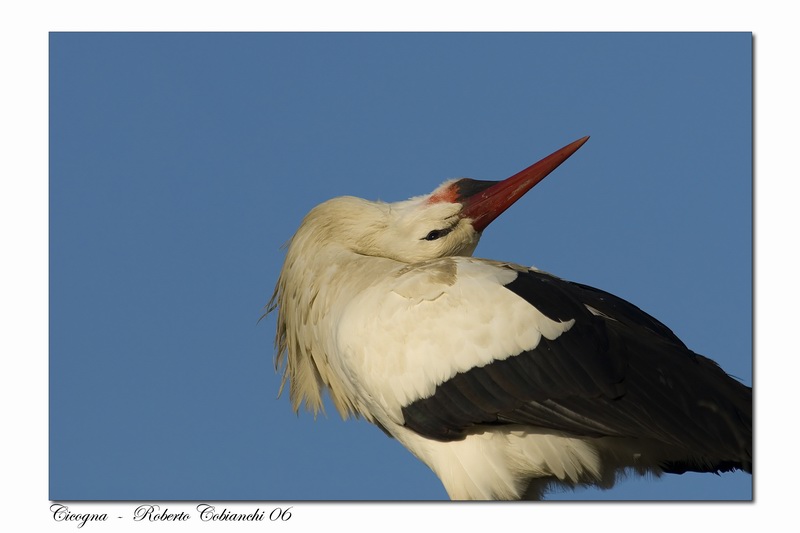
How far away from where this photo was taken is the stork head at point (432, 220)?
9.01m

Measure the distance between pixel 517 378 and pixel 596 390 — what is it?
44cm

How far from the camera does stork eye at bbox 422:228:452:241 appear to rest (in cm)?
902

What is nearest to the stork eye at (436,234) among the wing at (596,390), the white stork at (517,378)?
the white stork at (517,378)

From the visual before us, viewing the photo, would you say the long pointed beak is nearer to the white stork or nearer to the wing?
the white stork

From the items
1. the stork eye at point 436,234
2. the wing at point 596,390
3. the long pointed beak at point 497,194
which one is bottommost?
the wing at point 596,390

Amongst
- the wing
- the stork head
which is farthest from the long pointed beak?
the wing

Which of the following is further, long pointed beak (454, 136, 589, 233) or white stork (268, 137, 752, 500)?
long pointed beak (454, 136, 589, 233)

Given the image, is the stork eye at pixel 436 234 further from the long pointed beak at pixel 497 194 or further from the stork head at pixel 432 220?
the long pointed beak at pixel 497 194

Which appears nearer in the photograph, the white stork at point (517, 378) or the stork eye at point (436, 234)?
the white stork at point (517, 378)

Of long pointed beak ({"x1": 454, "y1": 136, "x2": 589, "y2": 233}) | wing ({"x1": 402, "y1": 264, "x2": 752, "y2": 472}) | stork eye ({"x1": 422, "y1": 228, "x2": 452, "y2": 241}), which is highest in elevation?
long pointed beak ({"x1": 454, "y1": 136, "x2": 589, "y2": 233})

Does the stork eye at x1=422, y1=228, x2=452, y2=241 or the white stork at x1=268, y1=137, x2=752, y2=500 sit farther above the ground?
the stork eye at x1=422, y1=228, x2=452, y2=241

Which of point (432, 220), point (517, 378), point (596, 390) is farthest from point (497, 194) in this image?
point (596, 390)

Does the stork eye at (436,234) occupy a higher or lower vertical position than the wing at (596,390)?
higher

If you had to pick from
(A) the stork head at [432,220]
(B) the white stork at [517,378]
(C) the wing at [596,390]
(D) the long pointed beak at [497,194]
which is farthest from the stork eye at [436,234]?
(C) the wing at [596,390]
